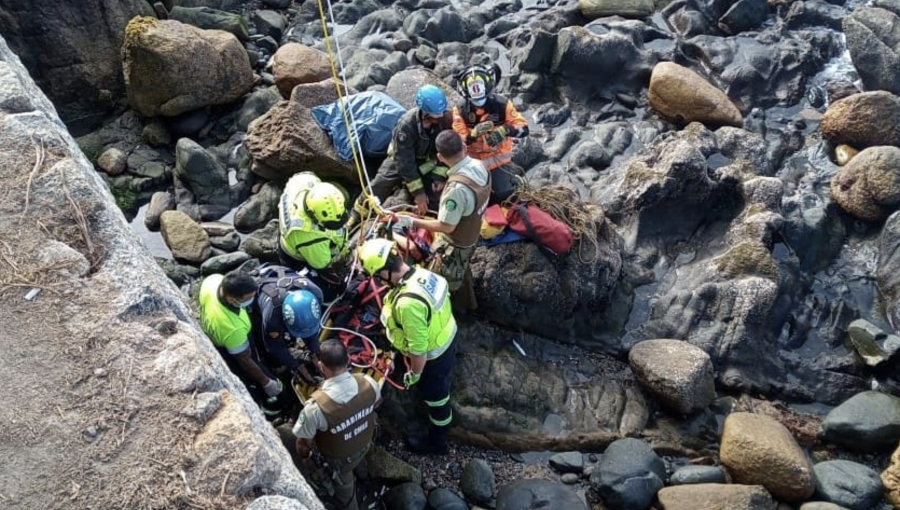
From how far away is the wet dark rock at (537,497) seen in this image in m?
7.85

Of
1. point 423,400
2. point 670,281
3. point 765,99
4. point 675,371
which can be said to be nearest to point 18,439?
point 423,400

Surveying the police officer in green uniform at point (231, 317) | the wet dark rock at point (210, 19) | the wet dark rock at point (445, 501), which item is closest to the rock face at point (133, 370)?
the police officer in green uniform at point (231, 317)

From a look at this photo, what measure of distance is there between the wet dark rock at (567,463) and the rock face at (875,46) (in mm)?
8747

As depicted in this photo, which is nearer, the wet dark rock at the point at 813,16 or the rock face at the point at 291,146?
the rock face at the point at 291,146

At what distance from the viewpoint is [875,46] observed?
13.4 m

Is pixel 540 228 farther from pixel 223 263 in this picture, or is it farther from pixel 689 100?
pixel 689 100

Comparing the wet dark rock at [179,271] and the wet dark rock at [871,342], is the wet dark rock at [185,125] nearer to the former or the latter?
the wet dark rock at [179,271]

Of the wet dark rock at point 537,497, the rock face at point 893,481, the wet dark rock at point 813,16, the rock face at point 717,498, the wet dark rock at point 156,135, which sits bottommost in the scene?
the rock face at point 893,481

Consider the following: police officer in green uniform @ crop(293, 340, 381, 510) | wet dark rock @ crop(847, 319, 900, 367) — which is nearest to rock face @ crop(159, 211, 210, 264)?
police officer in green uniform @ crop(293, 340, 381, 510)

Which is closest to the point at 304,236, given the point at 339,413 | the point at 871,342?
the point at 339,413

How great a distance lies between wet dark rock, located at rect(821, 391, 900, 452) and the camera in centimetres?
877

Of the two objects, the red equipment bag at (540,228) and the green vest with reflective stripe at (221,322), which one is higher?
the green vest with reflective stripe at (221,322)

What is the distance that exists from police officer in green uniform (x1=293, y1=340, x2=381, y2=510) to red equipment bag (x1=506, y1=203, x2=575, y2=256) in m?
2.89

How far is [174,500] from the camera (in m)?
4.92
